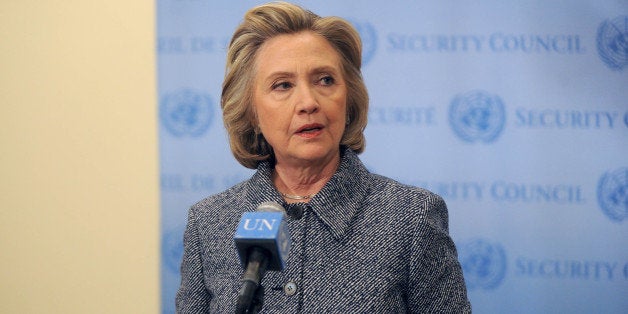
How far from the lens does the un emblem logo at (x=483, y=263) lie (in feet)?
9.45

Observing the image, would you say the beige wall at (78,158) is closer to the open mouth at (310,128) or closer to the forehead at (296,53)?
the forehead at (296,53)

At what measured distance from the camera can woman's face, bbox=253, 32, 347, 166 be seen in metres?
1.77

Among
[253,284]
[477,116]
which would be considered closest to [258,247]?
[253,284]

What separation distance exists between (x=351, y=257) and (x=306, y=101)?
377mm

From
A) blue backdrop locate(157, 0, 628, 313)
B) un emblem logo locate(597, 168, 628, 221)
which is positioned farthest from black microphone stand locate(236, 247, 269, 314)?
un emblem logo locate(597, 168, 628, 221)

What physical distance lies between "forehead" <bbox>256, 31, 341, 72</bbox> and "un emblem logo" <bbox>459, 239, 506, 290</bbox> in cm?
131

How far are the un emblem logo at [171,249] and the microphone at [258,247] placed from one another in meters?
1.87

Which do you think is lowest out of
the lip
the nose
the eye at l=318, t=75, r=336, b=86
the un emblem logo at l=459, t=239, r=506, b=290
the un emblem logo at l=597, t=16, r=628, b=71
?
the un emblem logo at l=459, t=239, r=506, b=290

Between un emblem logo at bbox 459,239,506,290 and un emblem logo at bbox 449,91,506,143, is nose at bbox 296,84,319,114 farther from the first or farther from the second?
un emblem logo at bbox 459,239,506,290

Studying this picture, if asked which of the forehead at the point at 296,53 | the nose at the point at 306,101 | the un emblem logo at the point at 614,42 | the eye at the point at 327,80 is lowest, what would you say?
the nose at the point at 306,101

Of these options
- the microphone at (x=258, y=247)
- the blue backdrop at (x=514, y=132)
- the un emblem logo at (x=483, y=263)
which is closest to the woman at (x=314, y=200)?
the microphone at (x=258, y=247)

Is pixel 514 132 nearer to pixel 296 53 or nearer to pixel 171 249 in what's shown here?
pixel 296 53

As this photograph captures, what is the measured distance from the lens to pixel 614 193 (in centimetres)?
282

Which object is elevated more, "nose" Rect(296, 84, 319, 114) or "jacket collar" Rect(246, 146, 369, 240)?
"nose" Rect(296, 84, 319, 114)
